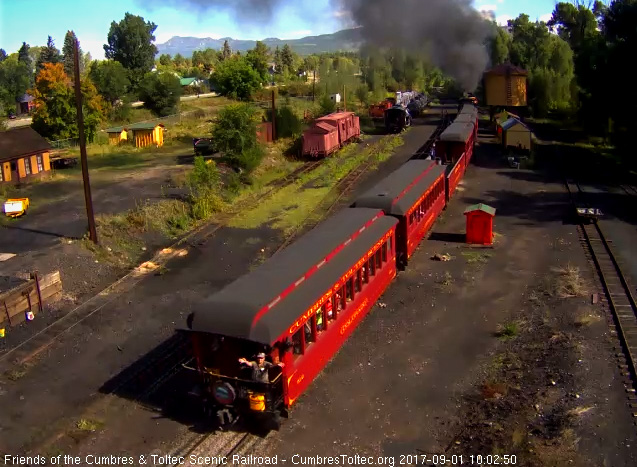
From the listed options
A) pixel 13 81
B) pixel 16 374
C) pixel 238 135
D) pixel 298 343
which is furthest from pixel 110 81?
pixel 298 343

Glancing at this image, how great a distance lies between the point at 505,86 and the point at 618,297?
4624cm

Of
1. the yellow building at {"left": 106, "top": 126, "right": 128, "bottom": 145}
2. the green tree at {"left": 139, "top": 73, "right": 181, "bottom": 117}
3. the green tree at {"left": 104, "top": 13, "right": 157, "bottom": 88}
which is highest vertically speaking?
the green tree at {"left": 104, "top": 13, "right": 157, "bottom": 88}

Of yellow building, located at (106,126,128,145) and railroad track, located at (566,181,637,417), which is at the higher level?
yellow building, located at (106,126,128,145)

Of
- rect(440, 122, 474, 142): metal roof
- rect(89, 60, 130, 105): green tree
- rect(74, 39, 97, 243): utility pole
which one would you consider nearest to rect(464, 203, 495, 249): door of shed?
rect(440, 122, 474, 142): metal roof

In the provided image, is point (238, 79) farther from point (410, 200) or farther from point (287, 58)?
point (287, 58)

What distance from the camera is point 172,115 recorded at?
211 ft

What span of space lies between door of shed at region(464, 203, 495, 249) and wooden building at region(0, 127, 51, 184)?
24.6m

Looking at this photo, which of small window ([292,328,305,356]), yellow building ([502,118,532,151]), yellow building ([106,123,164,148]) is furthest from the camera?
yellow building ([106,123,164,148])

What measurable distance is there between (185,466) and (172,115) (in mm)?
58181

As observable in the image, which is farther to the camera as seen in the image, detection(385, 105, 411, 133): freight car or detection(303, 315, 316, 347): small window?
detection(385, 105, 411, 133): freight car

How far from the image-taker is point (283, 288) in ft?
37.3

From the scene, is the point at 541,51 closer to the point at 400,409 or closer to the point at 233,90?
the point at 233,90

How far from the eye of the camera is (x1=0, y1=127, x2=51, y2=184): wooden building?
31906 millimetres

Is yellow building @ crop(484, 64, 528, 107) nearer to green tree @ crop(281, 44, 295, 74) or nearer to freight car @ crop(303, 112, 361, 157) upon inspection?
freight car @ crop(303, 112, 361, 157)
